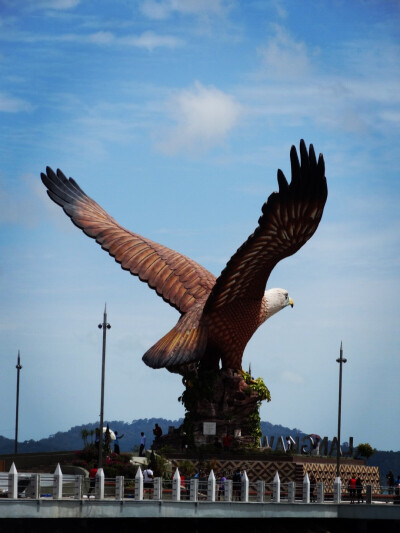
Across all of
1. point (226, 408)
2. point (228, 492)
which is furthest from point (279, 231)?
point (228, 492)

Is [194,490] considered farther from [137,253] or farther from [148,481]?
[137,253]

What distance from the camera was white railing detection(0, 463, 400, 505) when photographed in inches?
1543

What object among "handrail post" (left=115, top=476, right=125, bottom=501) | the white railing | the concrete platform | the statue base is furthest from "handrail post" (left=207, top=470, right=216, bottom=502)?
the statue base

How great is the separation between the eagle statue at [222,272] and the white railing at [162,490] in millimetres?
7081

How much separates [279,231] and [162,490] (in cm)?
1292

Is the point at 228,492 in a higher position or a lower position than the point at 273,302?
lower

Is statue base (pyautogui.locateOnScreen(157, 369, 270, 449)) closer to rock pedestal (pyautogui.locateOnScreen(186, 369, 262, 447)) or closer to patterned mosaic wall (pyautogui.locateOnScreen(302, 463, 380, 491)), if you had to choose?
rock pedestal (pyautogui.locateOnScreen(186, 369, 262, 447))

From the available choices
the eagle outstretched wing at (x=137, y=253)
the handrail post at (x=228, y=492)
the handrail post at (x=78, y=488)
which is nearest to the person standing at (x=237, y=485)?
the handrail post at (x=228, y=492)

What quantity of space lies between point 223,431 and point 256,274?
22.1 ft

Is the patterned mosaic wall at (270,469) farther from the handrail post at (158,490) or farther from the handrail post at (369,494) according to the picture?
the handrail post at (158,490)

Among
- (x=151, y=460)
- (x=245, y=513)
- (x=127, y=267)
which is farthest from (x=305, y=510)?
(x=127, y=267)

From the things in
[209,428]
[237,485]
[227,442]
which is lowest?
[237,485]

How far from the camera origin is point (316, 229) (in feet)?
173

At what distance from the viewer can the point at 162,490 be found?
4353 centimetres
